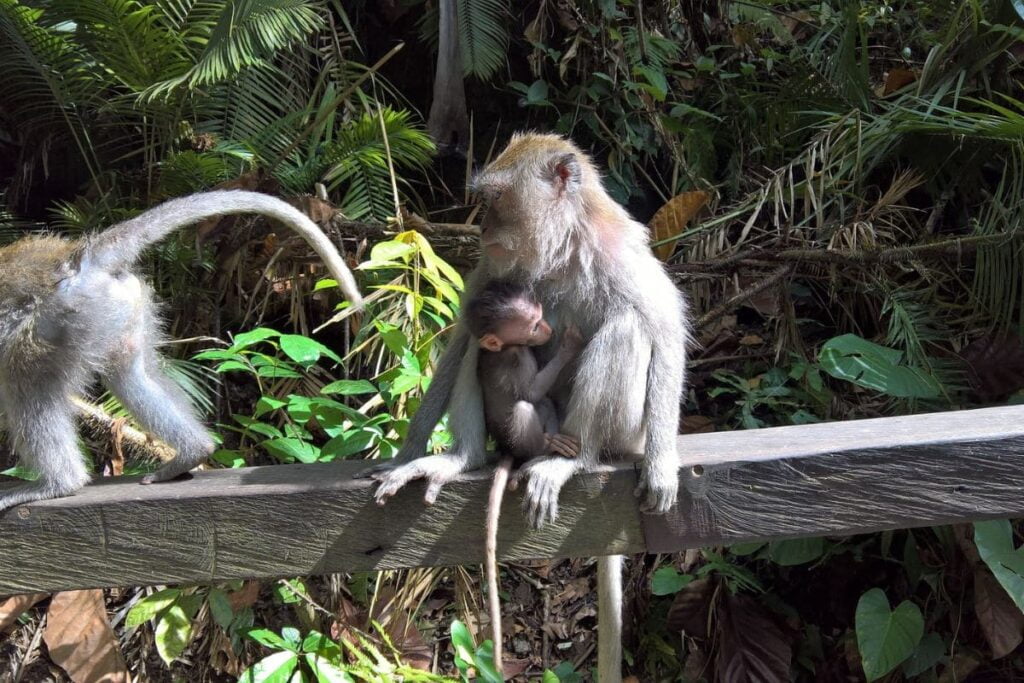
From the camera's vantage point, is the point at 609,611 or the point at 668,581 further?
the point at 668,581

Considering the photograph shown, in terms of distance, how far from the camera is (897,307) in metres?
5.16

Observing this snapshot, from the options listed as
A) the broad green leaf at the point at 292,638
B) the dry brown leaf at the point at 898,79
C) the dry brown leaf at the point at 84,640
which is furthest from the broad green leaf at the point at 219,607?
the dry brown leaf at the point at 898,79

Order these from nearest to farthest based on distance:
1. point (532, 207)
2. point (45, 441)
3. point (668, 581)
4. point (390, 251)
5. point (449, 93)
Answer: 1. point (532, 207)
2. point (45, 441)
3. point (390, 251)
4. point (668, 581)
5. point (449, 93)

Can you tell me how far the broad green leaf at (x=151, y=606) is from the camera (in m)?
3.79

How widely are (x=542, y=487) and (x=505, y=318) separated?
0.58 metres

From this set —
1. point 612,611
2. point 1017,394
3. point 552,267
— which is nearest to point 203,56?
point 552,267

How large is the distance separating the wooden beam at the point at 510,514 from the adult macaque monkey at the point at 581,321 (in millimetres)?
136

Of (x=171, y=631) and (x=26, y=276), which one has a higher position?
(x=26, y=276)

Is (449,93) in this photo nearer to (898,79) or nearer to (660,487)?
(898,79)

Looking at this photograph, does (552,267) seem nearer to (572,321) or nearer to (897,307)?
(572,321)

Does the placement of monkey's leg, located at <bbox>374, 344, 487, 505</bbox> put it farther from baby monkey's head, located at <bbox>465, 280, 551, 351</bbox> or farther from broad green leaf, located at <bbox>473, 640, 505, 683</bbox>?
broad green leaf, located at <bbox>473, 640, 505, 683</bbox>

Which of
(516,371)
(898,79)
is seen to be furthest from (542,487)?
(898,79)

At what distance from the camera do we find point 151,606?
387 cm

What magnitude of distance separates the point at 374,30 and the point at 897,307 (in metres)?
4.23
